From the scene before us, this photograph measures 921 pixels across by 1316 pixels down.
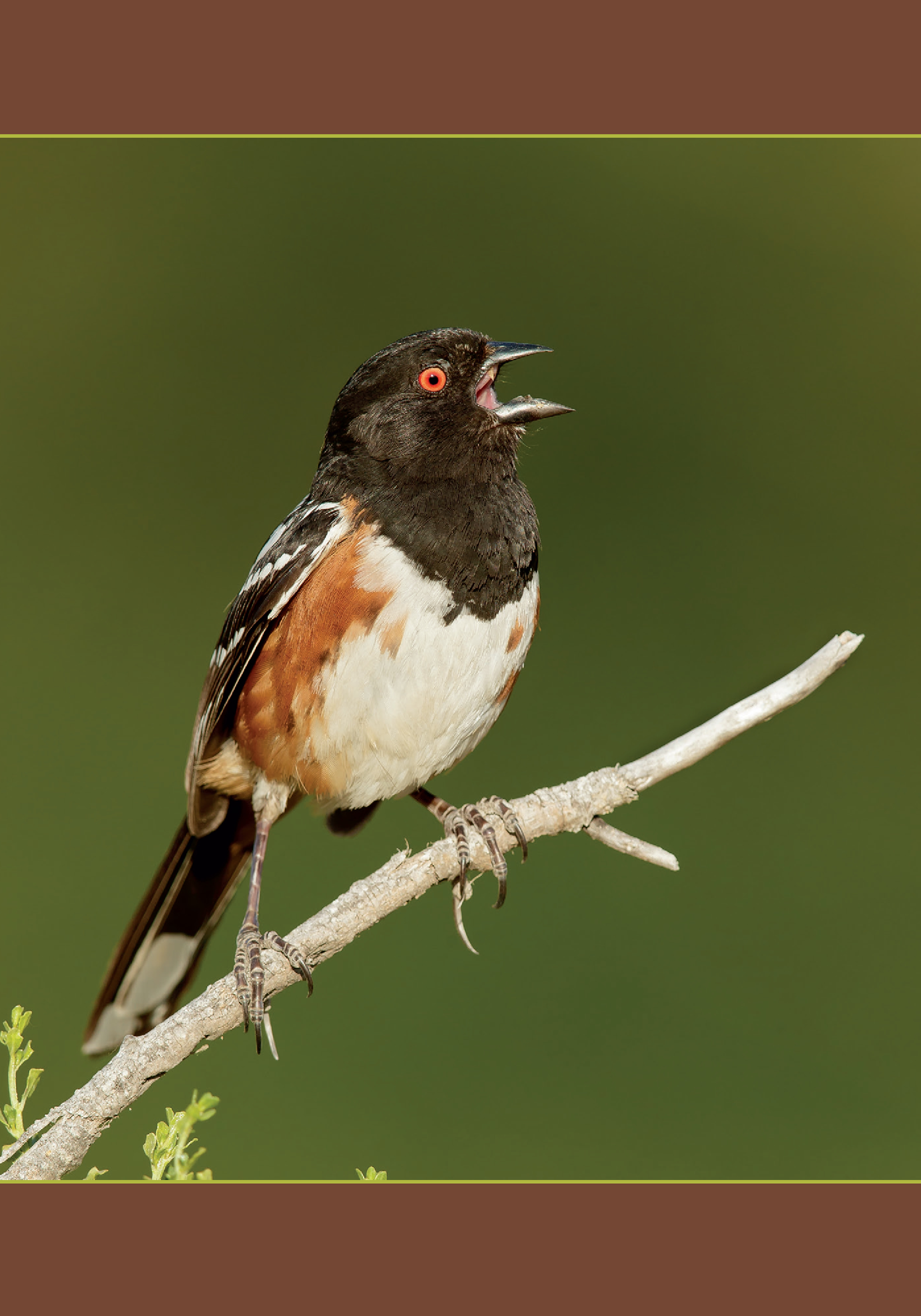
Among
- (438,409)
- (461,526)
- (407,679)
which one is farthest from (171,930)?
(438,409)

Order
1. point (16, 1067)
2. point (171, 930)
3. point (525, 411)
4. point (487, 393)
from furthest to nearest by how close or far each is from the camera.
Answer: point (171, 930) < point (487, 393) < point (525, 411) < point (16, 1067)

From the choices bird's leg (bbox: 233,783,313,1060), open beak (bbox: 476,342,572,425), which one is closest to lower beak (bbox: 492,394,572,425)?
open beak (bbox: 476,342,572,425)

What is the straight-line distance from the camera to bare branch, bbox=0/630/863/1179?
1.24 m

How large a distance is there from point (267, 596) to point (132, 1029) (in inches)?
34.3

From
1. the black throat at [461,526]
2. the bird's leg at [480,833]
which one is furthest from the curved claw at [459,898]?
the black throat at [461,526]

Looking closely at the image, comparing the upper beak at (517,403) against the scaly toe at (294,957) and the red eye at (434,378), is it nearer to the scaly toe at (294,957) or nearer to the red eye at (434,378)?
the red eye at (434,378)

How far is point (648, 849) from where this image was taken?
4.42 feet

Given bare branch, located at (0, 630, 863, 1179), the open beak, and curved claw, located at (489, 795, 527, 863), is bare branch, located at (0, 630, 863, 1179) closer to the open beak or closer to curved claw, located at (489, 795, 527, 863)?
curved claw, located at (489, 795, 527, 863)

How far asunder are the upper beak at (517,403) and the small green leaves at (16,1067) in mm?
1095

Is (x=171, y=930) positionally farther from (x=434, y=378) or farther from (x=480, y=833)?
(x=434, y=378)

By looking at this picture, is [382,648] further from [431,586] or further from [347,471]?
[347,471]

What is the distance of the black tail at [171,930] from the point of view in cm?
193

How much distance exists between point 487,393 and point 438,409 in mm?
131

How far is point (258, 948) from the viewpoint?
1556 millimetres
